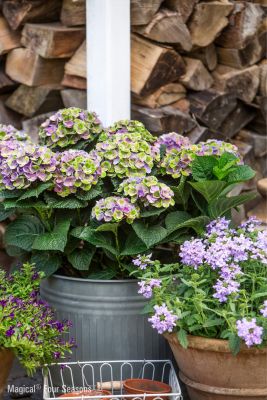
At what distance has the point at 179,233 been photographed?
267cm

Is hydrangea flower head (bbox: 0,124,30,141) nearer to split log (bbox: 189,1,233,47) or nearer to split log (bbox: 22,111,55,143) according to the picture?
split log (bbox: 22,111,55,143)

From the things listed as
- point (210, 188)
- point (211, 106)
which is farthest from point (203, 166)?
point (211, 106)

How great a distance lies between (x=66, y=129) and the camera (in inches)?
109

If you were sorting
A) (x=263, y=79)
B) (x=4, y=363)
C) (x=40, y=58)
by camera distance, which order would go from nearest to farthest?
(x=4, y=363) → (x=40, y=58) → (x=263, y=79)

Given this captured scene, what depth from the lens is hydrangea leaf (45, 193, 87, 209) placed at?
2586 mm

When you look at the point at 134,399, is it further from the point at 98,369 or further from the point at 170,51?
the point at 170,51

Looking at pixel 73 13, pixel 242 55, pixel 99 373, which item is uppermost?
pixel 73 13

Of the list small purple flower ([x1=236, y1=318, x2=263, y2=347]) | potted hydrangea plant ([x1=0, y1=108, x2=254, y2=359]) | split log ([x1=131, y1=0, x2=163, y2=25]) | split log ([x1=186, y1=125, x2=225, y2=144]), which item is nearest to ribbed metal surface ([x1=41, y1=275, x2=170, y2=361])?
potted hydrangea plant ([x1=0, y1=108, x2=254, y2=359])

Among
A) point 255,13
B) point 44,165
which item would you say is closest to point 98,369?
point 44,165

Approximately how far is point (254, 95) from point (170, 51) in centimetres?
53

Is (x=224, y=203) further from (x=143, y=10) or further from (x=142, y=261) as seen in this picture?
(x=143, y=10)

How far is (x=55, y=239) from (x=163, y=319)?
0.56m

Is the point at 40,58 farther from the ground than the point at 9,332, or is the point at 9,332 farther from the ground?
the point at 40,58

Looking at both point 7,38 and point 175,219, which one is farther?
point 7,38
